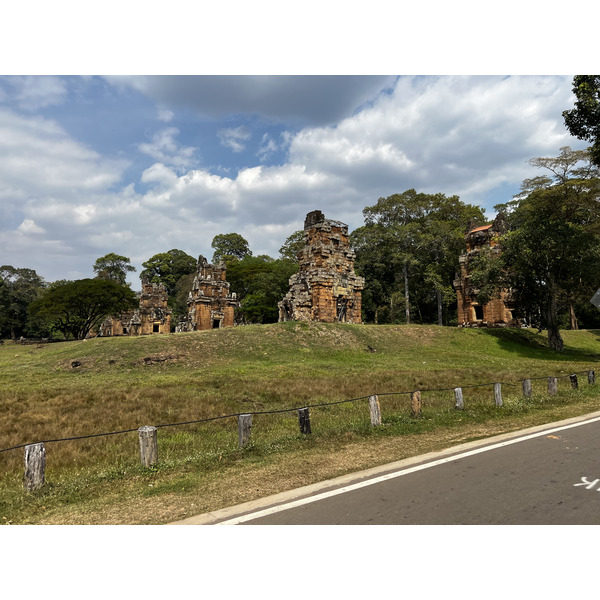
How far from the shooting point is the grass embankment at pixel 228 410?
6211 millimetres

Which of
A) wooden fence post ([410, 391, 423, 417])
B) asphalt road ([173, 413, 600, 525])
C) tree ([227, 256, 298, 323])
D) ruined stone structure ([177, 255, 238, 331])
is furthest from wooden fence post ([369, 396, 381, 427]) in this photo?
tree ([227, 256, 298, 323])

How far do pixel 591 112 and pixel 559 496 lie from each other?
2330cm

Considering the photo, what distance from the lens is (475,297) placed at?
138 ft

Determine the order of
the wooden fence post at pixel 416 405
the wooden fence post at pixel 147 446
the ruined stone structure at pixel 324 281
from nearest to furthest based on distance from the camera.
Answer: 1. the wooden fence post at pixel 147 446
2. the wooden fence post at pixel 416 405
3. the ruined stone structure at pixel 324 281

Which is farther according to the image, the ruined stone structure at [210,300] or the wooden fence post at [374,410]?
the ruined stone structure at [210,300]

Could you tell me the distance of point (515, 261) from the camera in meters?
31.7

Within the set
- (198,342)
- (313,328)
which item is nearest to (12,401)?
(198,342)

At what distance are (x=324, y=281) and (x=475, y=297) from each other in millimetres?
17439

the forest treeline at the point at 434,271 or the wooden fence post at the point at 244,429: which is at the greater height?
the forest treeline at the point at 434,271

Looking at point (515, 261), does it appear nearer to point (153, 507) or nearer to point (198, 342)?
point (198, 342)

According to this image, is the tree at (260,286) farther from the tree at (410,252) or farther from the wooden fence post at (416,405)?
the wooden fence post at (416,405)

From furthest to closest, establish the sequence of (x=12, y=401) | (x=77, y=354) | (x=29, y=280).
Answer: (x=29, y=280), (x=77, y=354), (x=12, y=401)

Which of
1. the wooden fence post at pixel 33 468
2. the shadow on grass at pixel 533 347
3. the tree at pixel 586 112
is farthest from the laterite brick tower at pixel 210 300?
the wooden fence post at pixel 33 468

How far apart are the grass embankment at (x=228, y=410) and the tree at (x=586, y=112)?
12953 millimetres
